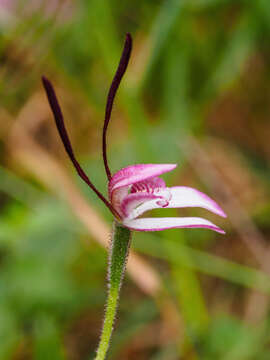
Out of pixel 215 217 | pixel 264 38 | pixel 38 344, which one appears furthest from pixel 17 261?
pixel 264 38

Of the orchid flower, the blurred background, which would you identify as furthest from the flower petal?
the blurred background

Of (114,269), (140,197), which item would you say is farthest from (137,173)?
(114,269)

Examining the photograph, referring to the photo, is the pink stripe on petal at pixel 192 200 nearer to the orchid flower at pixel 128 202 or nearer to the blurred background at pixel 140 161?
the orchid flower at pixel 128 202

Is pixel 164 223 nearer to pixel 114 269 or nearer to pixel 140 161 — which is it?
pixel 114 269

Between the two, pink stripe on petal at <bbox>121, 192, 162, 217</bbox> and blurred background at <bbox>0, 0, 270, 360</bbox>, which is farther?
blurred background at <bbox>0, 0, 270, 360</bbox>

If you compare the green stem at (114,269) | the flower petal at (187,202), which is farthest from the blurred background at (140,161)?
the flower petal at (187,202)

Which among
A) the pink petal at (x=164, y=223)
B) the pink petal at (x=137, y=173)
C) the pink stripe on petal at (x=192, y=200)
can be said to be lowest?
the pink petal at (x=164, y=223)

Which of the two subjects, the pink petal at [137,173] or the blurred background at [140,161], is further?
the blurred background at [140,161]

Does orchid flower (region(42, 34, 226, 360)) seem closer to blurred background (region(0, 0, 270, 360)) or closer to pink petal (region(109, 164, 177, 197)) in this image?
pink petal (region(109, 164, 177, 197))
